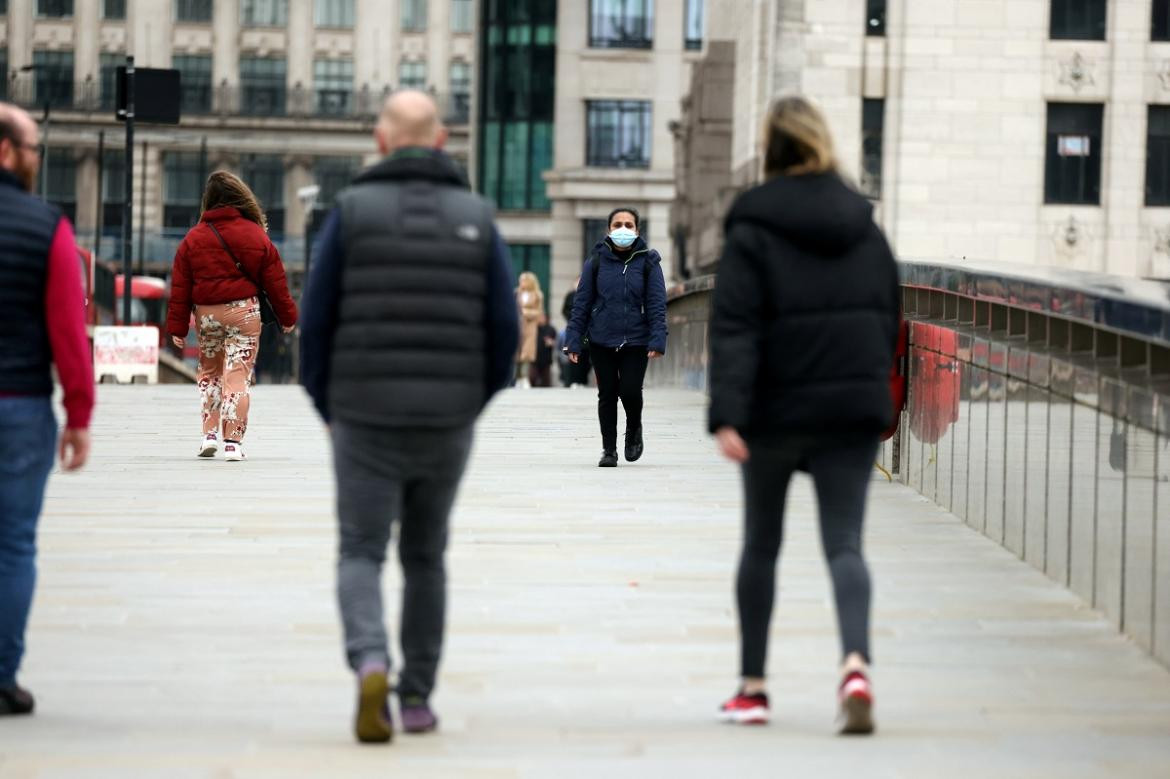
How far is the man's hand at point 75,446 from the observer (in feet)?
21.3

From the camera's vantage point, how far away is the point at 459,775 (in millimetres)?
5758

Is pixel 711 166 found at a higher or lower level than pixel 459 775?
higher

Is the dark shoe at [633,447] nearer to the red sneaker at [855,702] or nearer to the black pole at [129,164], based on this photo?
the red sneaker at [855,702]

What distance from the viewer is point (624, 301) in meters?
14.8

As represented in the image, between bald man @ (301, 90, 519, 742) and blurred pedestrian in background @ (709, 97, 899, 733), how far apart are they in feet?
2.06

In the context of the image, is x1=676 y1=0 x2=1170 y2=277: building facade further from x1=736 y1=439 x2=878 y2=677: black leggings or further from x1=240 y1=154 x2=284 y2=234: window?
x1=240 y1=154 x2=284 y2=234: window

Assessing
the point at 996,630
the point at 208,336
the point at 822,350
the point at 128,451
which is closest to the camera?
the point at 822,350

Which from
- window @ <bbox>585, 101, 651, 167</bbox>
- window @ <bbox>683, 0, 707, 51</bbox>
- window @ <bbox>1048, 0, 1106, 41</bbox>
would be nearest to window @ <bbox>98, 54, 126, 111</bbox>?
window @ <bbox>585, 101, 651, 167</bbox>

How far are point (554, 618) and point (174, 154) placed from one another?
8619 cm

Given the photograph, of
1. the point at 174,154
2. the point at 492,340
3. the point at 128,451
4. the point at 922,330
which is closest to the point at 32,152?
the point at 492,340

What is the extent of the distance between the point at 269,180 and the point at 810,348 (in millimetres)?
87585

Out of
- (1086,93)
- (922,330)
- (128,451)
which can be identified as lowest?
(128,451)

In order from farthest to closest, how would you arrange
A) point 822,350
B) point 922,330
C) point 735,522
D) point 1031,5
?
point 1031,5 → point 922,330 → point 735,522 → point 822,350

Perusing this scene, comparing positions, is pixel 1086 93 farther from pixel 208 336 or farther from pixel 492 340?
pixel 492 340
